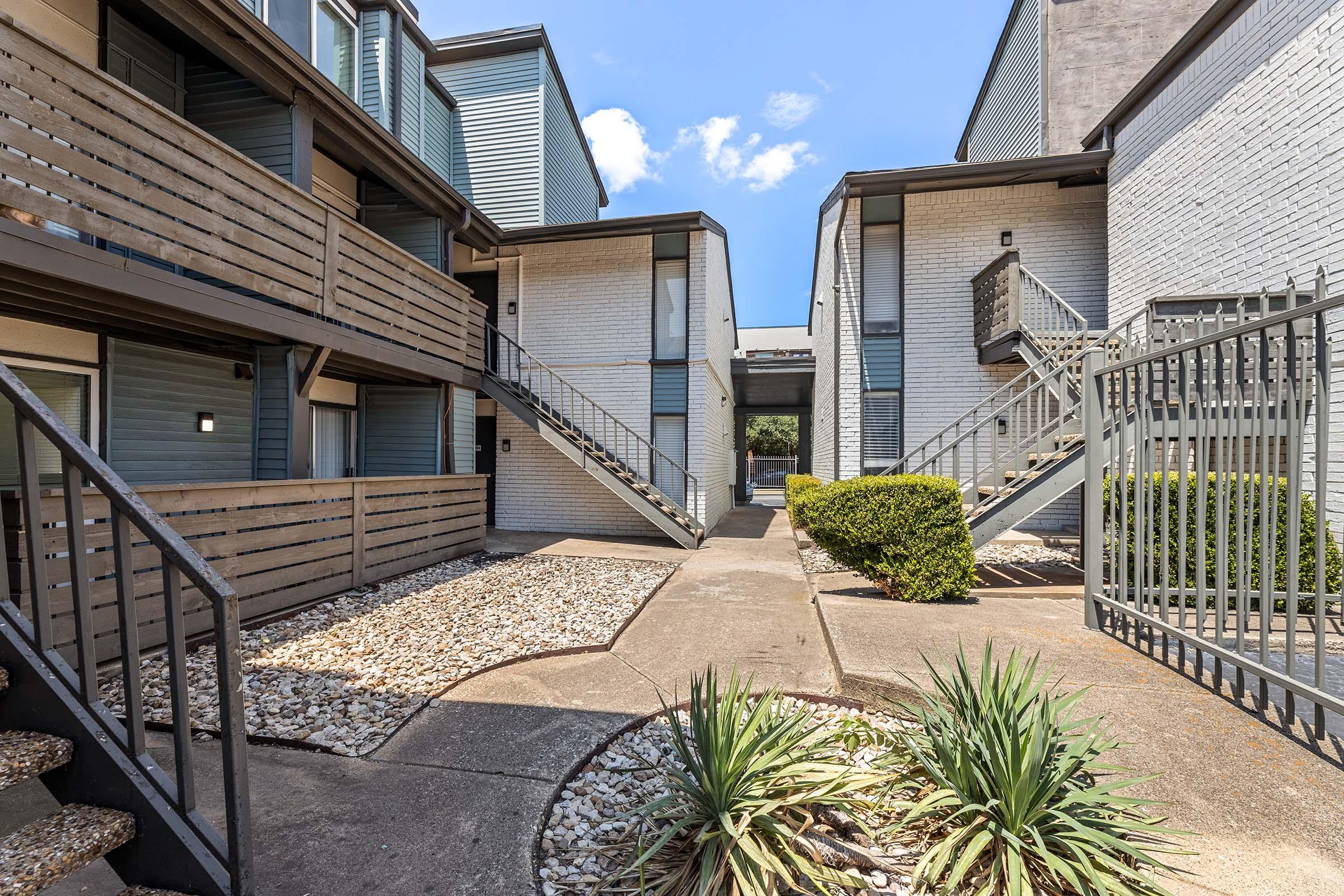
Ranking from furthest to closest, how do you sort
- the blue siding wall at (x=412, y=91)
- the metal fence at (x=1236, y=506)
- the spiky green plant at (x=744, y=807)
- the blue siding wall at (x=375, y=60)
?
the blue siding wall at (x=412, y=91) < the blue siding wall at (x=375, y=60) < the metal fence at (x=1236, y=506) < the spiky green plant at (x=744, y=807)

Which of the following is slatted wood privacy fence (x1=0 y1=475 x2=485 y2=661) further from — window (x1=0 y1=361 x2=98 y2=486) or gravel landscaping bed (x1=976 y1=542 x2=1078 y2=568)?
gravel landscaping bed (x1=976 y1=542 x2=1078 y2=568)

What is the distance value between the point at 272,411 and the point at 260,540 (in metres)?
2.15

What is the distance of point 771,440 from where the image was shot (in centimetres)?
3309

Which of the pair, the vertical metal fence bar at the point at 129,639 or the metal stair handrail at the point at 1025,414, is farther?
the metal stair handrail at the point at 1025,414

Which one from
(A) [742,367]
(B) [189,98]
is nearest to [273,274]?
(B) [189,98]

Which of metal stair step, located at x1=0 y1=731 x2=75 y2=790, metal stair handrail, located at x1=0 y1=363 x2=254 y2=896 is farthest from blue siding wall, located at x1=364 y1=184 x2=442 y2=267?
metal stair step, located at x1=0 y1=731 x2=75 y2=790

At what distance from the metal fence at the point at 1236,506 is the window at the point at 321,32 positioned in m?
9.99

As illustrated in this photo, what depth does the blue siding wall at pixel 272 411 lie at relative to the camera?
6.33 meters

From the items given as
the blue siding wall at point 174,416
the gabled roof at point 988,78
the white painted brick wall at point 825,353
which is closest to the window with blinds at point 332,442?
the blue siding wall at point 174,416

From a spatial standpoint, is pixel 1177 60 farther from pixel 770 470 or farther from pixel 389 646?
pixel 770 470

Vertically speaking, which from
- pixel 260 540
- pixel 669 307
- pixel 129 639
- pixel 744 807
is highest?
pixel 669 307

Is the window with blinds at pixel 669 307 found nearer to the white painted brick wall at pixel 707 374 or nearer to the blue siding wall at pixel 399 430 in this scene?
the white painted brick wall at pixel 707 374

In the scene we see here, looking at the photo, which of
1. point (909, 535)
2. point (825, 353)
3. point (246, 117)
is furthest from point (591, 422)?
point (909, 535)

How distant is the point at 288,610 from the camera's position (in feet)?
17.0
